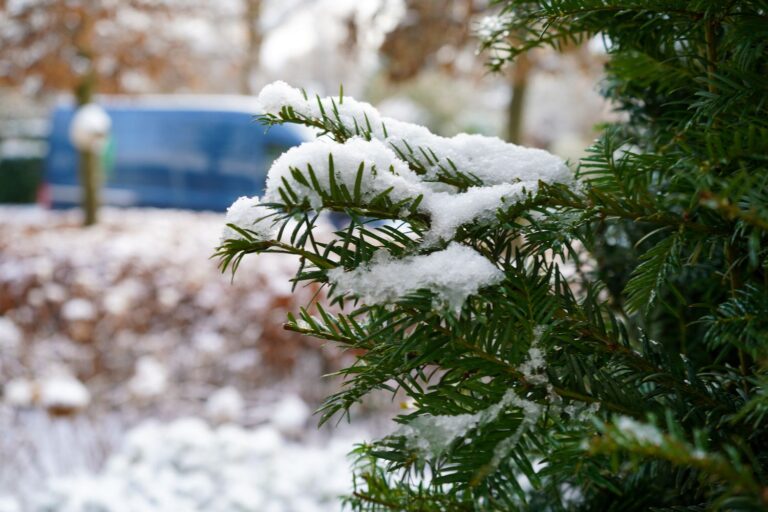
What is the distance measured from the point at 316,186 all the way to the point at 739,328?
29 cm

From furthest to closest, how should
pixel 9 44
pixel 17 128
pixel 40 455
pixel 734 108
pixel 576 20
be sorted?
pixel 17 128
pixel 9 44
pixel 40 455
pixel 576 20
pixel 734 108

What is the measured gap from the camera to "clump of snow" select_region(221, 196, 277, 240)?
45 cm

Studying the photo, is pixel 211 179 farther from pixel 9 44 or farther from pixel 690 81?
pixel 690 81

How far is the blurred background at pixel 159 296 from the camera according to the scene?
7.79 feet

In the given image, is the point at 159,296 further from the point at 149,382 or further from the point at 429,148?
the point at 429,148

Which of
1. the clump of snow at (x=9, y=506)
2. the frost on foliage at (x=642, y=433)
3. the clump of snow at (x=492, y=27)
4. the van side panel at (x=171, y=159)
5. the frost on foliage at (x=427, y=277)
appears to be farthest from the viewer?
the van side panel at (x=171, y=159)

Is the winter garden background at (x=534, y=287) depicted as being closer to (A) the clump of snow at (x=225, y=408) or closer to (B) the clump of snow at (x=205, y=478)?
(B) the clump of snow at (x=205, y=478)

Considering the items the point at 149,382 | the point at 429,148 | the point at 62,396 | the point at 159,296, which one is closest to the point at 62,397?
the point at 62,396

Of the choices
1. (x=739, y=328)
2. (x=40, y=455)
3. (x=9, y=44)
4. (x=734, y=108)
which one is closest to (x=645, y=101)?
(x=734, y=108)

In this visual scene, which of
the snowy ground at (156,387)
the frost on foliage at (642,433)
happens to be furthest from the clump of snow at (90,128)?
the frost on foliage at (642,433)

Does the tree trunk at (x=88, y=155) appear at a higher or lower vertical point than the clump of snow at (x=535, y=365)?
higher

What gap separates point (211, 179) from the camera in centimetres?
899

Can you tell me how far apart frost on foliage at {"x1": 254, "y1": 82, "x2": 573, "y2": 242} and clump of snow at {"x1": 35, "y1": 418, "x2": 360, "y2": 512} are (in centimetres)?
171

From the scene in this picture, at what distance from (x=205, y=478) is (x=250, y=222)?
203 cm
